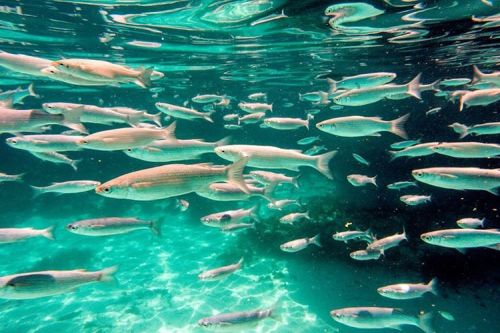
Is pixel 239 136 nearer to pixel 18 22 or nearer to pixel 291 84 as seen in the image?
pixel 291 84

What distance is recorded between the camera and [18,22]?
12.1 metres

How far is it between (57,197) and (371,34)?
21660 millimetres

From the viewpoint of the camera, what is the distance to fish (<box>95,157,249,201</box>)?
3.84 m

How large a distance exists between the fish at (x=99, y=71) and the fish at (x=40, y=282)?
3118 millimetres

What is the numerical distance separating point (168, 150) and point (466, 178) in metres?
5.08

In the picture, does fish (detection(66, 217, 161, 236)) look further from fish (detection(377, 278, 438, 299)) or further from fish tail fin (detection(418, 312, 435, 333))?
fish tail fin (detection(418, 312, 435, 333))

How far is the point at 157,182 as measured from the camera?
3.91 m

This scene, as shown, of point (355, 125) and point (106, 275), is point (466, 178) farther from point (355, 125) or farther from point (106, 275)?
point (106, 275)

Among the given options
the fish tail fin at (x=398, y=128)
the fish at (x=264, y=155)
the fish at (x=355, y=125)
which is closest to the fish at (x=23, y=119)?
the fish at (x=264, y=155)

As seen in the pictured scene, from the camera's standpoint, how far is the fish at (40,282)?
4.75 meters

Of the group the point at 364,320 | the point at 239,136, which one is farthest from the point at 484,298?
the point at 239,136

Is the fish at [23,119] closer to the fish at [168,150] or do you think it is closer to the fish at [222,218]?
the fish at [168,150]

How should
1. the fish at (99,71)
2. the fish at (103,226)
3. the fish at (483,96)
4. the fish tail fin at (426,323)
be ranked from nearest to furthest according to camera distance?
1. the fish at (99,71)
2. the fish at (103,226)
3. the fish tail fin at (426,323)
4. the fish at (483,96)

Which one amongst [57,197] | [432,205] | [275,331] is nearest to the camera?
[275,331]
